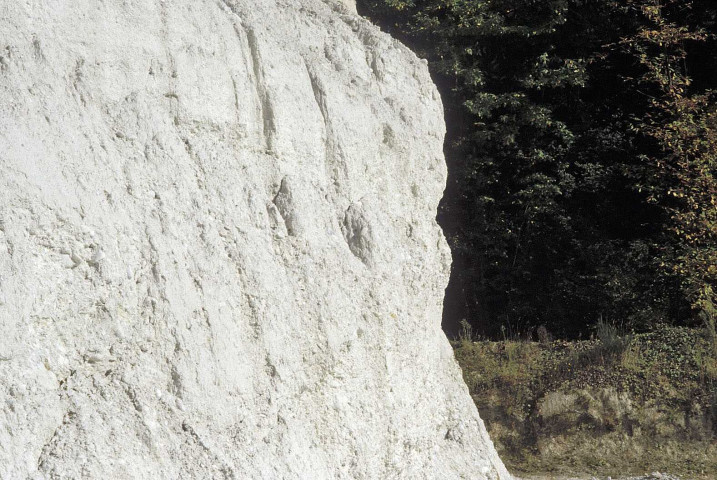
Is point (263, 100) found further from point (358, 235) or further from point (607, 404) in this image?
point (607, 404)

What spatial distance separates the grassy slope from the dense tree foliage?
131 centimetres

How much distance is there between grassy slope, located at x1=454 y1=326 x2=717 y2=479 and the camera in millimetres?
9164

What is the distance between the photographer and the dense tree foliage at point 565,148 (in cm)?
1130

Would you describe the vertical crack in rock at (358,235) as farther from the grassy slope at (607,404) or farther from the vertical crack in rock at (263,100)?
the grassy slope at (607,404)

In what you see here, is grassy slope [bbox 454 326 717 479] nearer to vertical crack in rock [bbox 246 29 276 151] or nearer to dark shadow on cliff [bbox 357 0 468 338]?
dark shadow on cliff [bbox 357 0 468 338]

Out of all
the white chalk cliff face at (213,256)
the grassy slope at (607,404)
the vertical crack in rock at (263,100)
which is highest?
the vertical crack in rock at (263,100)

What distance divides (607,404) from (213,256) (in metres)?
6.91

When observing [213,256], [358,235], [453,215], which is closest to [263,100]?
[358,235]

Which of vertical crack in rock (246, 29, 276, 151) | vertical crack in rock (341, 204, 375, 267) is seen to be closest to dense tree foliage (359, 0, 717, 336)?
vertical crack in rock (341, 204, 375, 267)

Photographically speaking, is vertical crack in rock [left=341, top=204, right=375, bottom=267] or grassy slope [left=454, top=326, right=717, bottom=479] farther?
grassy slope [left=454, top=326, right=717, bottom=479]

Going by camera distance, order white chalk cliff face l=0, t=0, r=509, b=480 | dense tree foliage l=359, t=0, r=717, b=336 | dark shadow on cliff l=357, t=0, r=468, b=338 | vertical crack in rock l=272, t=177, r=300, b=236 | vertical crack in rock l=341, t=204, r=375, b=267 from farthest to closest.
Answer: dark shadow on cliff l=357, t=0, r=468, b=338, dense tree foliage l=359, t=0, r=717, b=336, vertical crack in rock l=341, t=204, r=375, b=267, vertical crack in rock l=272, t=177, r=300, b=236, white chalk cliff face l=0, t=0, r=509, b=480

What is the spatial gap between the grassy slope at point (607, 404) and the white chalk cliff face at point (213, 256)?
3643 mm

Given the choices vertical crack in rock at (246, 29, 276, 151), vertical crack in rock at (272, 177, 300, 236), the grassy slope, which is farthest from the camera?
the grassy slope

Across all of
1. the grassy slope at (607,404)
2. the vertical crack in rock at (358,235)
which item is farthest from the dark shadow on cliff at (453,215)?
the vertical crack in rock at (358,235)
